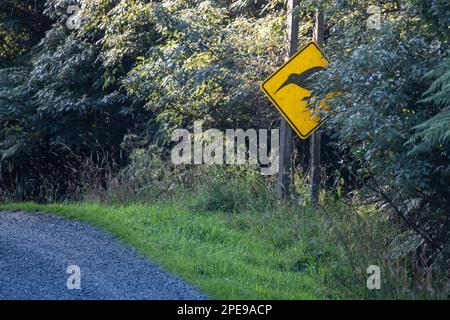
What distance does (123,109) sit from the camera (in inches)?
725

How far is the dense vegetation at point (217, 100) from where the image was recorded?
9.64m

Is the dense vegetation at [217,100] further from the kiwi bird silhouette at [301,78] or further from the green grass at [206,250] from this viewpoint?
the green grass at [206,250]

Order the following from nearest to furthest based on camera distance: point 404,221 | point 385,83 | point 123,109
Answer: point 385,83, point 404,221, point 123,109

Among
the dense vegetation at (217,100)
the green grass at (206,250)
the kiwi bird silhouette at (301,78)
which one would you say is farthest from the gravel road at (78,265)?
the kiwi bird silhouette at (301,78)

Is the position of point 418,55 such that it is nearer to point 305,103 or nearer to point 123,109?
point 305,103

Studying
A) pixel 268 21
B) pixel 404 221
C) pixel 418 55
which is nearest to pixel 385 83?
pixel 418 55

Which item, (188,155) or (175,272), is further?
(188,155)

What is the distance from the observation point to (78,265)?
9.20 meters

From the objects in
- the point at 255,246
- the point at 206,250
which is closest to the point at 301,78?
the point at 255,246

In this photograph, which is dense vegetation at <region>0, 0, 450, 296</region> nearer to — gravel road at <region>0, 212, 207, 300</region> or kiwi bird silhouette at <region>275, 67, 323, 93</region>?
kiwi bird silhouette at <region>275, 67, 323, 93</region>

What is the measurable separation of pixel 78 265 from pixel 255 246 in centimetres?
259

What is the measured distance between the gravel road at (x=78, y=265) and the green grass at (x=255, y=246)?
0.26 metres

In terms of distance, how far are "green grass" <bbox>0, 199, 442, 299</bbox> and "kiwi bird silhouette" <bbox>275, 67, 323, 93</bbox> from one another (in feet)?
6.28

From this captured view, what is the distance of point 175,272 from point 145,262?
60cm
